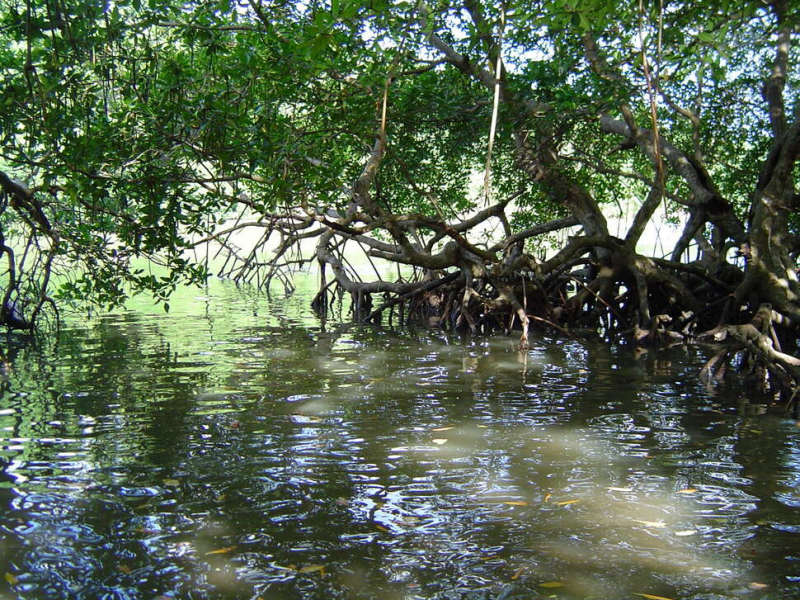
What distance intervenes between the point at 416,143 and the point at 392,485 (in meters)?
6.72

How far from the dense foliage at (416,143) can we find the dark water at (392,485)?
3.79ft

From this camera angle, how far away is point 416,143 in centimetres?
1005

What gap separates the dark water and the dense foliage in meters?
1.16

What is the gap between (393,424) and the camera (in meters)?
Result: 5.33

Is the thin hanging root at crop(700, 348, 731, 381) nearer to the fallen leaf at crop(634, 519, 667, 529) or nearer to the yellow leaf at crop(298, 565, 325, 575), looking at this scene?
the fallen leaf at crop(634, 519, 667, 529)

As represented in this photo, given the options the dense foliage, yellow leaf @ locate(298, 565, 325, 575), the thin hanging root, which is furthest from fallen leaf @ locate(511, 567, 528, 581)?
the thin hanging root

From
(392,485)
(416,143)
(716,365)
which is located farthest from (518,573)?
(416,143)

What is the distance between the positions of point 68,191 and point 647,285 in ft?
22.8

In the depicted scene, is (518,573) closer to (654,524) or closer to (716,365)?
(654,524)

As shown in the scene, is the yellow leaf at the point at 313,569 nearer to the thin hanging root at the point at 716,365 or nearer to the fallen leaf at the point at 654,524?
the fallen leaf at the point at 654,524

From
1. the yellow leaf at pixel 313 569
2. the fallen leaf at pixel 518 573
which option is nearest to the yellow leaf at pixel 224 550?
the yellow leaf at pixel 313 569

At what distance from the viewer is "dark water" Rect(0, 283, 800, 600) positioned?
301 cm

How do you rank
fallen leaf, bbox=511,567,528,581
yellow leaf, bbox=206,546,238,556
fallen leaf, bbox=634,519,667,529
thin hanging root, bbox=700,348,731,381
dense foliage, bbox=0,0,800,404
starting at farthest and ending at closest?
thin hanging root, bbox=700,348,731,381
dense foliage, bbox=0,0,800,404
fallen leaf, bbox=634,519,667,529
yellow leaf, bbox=206,546,238,556
fallen leaf, bbox=511,567,528,581

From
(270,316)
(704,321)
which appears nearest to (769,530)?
(704,321)
